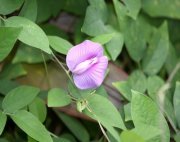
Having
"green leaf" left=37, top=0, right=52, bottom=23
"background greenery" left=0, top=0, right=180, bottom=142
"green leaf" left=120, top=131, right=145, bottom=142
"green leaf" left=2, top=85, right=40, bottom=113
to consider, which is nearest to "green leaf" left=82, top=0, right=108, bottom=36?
"background greenery" left=0, top=0, right=180, bottom=142

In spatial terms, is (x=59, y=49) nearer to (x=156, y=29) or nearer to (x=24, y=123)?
(x=24, y=123)

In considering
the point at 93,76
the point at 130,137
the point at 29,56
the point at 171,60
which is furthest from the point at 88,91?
the point at 171,60

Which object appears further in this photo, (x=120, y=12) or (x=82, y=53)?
(x=120, y=12)

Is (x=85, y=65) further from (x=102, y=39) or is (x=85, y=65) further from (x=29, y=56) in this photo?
(x=29, y=56)

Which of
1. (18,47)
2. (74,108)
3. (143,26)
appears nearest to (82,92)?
(74,108)

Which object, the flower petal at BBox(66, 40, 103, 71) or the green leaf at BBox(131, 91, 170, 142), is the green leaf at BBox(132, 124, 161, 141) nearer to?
the green leaf at BBox(131, 91, 170, 142)

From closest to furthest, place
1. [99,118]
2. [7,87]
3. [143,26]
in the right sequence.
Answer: [99,118]
[7,87]
[143,26]

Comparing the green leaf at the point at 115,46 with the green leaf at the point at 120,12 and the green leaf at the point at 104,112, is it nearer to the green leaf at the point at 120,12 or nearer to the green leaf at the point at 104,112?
the green leaf at the point at 120,12
